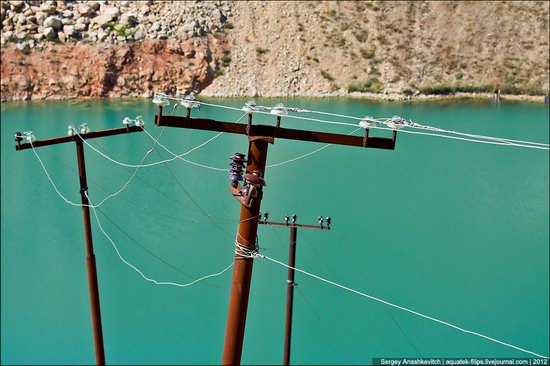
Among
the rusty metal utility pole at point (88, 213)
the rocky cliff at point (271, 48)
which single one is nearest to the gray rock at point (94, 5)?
the rocky cliff at point (271, 48)

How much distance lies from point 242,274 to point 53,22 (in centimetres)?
3064

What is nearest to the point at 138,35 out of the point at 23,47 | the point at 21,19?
the point at 23,47

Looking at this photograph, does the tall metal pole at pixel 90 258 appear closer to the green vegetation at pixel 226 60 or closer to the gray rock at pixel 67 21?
the green vegetation at pixel 226 60

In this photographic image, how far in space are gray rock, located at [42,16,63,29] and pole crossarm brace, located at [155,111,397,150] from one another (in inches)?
1182

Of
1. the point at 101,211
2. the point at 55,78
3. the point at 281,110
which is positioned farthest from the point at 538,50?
the point at 281,110

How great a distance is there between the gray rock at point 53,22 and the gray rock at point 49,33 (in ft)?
0.73

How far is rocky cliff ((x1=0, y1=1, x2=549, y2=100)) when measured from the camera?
32.4 metres

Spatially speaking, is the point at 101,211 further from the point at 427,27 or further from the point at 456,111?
the point at 427,27

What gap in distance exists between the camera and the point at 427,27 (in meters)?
37.0

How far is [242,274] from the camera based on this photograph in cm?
514

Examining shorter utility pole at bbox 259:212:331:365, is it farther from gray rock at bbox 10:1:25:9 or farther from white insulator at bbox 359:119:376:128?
gray rock at bbox 10:1:25:9

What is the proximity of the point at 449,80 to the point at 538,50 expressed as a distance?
5435 millimetres

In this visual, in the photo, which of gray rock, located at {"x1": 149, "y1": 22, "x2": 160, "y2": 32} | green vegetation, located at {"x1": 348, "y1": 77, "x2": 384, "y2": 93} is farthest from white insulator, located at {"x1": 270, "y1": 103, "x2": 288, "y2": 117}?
gray rock, located at {"x1": 149, "y1": 22, "x2": 160, "y2": 32}

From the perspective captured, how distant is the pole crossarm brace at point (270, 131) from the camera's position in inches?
204
